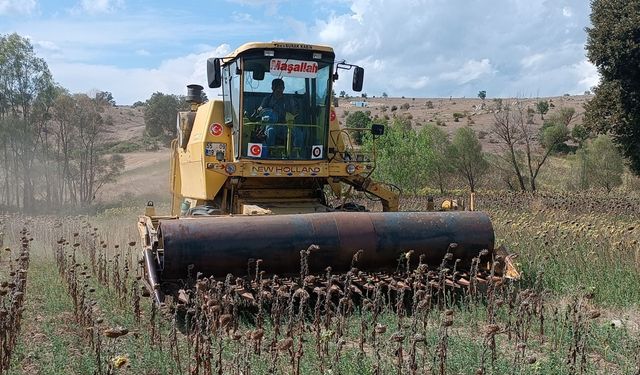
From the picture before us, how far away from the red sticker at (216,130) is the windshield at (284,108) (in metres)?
0.51

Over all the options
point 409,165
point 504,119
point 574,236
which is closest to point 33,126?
point 409,165

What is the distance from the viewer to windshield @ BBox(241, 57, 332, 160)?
854cm

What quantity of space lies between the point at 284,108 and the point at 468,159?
22.4 meters

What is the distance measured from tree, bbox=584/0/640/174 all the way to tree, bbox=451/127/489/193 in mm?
8047

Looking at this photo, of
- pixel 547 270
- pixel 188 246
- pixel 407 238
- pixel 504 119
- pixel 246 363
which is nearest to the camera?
pixel 246 363

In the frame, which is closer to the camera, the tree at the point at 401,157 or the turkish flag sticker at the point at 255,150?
the turkish flag sticker at the point at 255,150

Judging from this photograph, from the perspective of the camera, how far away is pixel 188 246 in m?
6.00

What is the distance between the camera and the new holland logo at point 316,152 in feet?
28.9

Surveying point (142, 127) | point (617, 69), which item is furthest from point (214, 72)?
point (142, 127)

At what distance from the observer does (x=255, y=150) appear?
846 centimetres

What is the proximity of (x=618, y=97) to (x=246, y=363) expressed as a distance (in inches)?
808

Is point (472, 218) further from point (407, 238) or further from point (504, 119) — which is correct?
point (504, 119)

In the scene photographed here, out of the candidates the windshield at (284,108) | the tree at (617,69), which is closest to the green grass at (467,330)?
the windshield at (284,108)

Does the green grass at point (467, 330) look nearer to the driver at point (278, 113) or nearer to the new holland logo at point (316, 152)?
the driver at point (278, 113)
